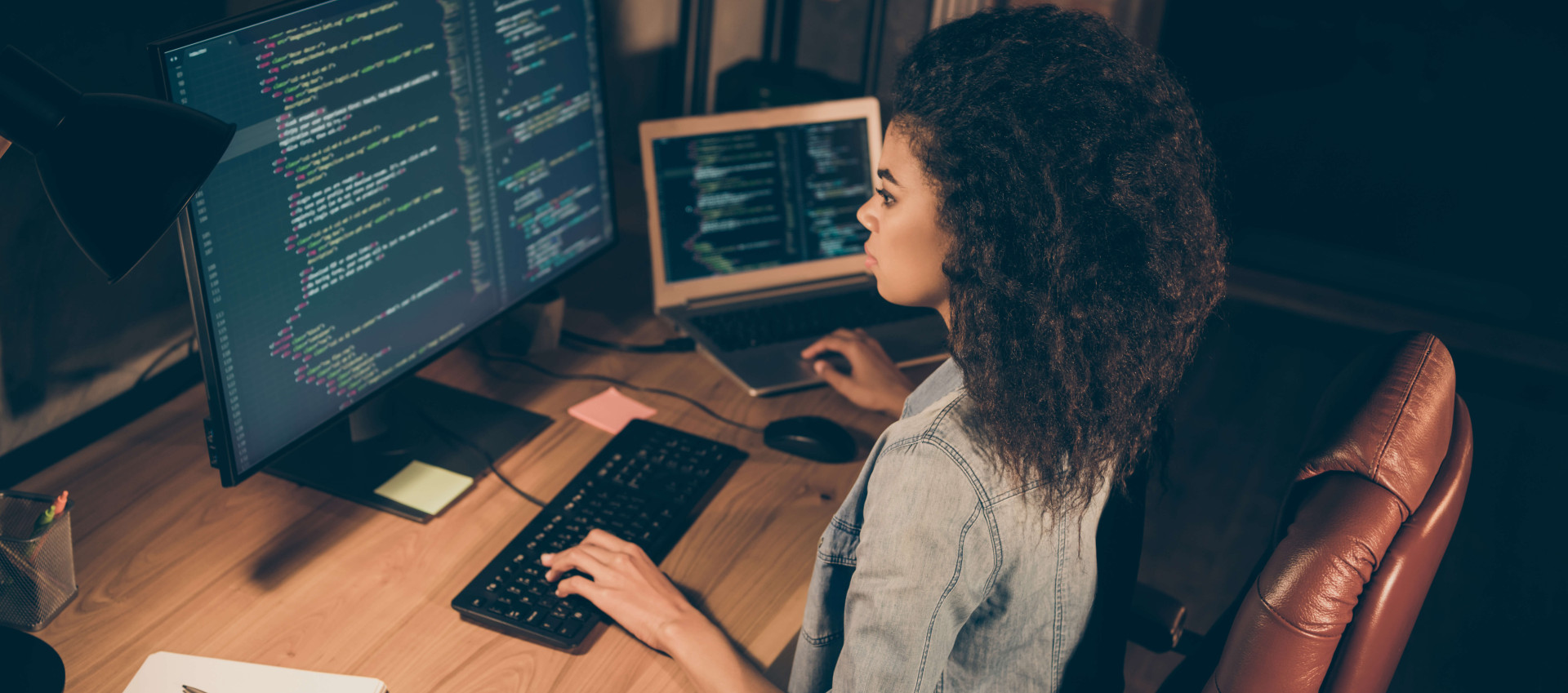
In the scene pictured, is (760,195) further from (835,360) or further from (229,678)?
(229,678)

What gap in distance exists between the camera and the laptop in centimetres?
133

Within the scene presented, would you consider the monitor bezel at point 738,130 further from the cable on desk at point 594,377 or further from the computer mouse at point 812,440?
the computer mouse at point 812,440

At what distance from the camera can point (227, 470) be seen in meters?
0.82

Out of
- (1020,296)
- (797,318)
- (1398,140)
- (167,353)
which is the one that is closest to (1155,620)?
(1020,296)

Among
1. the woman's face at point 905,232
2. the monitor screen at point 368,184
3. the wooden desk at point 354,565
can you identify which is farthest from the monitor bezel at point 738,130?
the woman's face at point 905,232

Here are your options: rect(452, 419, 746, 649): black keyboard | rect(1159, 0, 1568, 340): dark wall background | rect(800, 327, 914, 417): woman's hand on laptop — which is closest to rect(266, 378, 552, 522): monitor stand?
rect(452, 419, 746, 649): black keyboard

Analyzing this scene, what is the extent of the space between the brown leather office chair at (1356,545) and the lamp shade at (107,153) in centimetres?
76

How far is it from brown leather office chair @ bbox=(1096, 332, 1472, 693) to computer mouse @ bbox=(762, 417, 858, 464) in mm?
441

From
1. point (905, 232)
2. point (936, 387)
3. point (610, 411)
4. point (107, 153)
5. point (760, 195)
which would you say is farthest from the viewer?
point (760, 195)

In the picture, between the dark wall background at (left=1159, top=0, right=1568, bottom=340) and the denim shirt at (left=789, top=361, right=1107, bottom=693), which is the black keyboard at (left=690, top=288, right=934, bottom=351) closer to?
the denim shirt at (left=789, top=361, right=1107, bottom=693)

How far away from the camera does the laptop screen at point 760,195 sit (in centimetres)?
136

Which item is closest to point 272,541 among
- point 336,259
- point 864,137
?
point 336,259

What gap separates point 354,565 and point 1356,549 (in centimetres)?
81

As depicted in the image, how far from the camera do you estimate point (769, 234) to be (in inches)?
56.2
